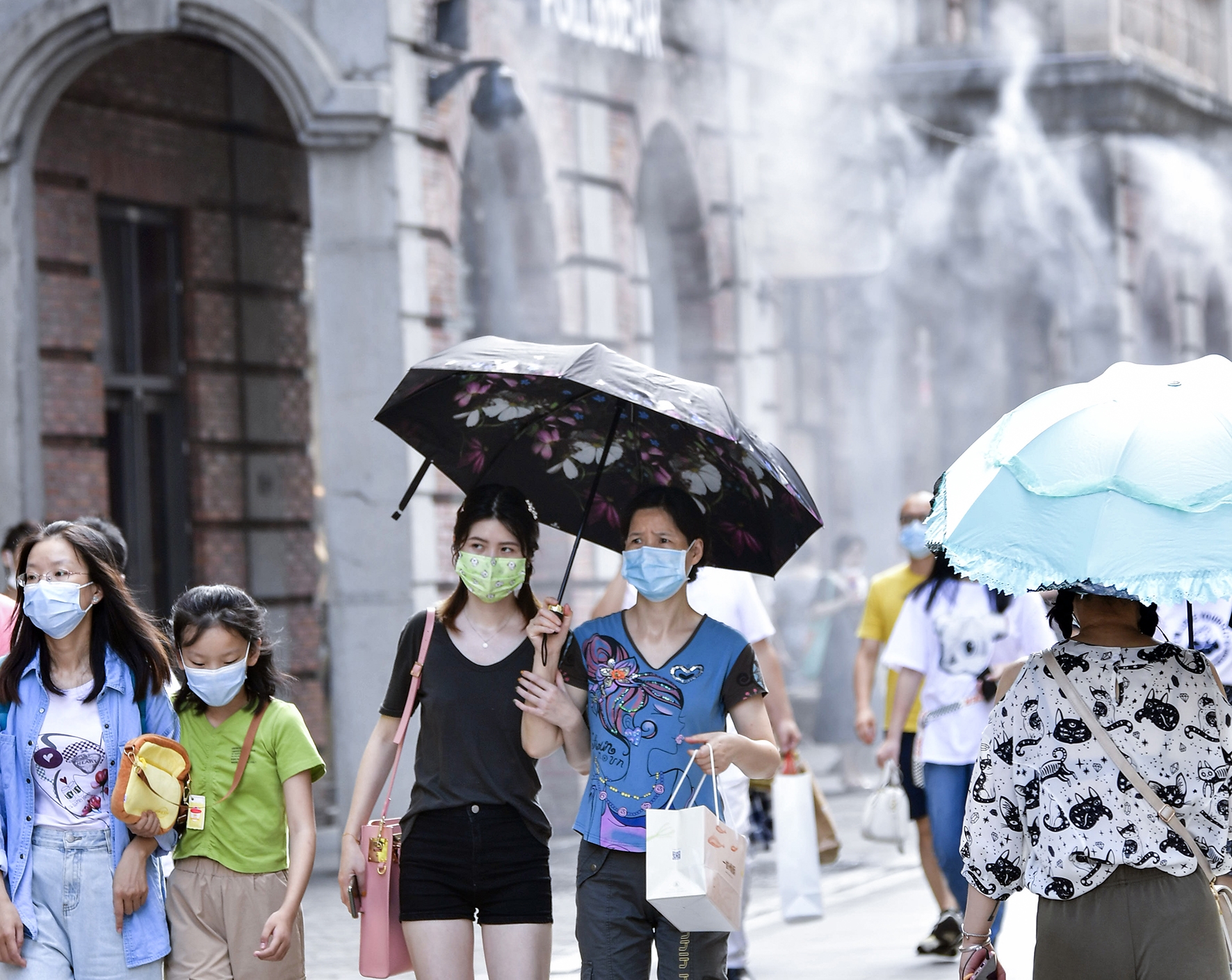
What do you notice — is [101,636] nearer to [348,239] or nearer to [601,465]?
[601,465]

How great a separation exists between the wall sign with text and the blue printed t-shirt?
30.3ft

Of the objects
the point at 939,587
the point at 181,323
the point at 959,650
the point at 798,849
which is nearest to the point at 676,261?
the point at 181,323

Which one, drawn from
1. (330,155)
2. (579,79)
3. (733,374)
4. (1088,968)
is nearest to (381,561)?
(330,155)

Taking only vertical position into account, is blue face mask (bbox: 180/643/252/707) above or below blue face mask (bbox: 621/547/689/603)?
below

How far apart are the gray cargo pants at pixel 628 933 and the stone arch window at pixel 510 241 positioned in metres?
8.82

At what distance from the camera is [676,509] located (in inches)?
219

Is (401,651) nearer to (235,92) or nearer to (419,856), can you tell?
(419,856)

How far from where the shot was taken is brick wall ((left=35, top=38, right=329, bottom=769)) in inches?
497

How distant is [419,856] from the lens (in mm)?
5336

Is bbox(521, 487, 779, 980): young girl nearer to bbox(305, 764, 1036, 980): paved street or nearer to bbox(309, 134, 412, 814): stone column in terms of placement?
bbox(305, 764, 1036, 980): paved street

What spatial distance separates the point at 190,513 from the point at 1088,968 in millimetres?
10214

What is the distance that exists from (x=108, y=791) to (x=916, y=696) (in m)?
4.55

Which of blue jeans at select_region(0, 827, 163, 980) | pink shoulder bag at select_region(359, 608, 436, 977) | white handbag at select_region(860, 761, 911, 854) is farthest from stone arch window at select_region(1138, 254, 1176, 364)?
blue jeans at select_region(0, 827, 163, 980)

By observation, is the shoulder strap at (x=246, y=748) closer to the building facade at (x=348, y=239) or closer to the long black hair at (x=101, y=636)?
the long black hair at (x=101, y=636)
